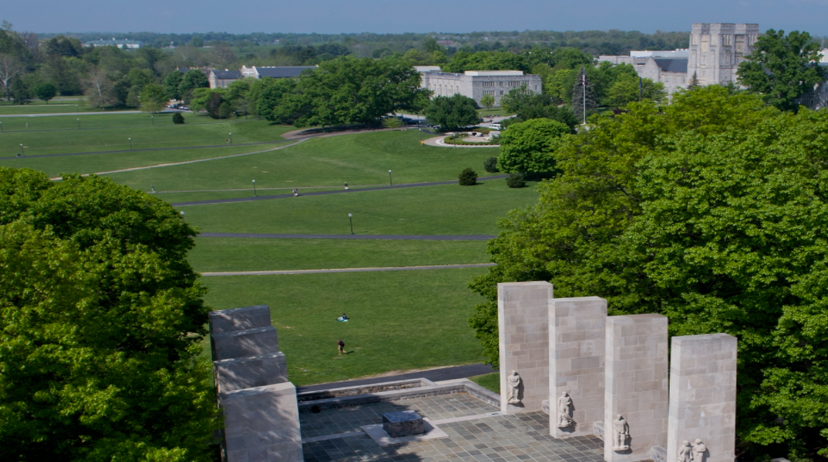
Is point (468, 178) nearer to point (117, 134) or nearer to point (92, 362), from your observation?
point (92, 362)

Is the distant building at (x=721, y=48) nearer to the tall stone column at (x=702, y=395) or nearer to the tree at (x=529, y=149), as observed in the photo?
the tree at (x=529, y=149)

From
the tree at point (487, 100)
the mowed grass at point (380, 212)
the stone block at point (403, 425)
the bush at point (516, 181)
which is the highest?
the tree at point (487, 100)

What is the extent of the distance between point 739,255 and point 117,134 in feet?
513

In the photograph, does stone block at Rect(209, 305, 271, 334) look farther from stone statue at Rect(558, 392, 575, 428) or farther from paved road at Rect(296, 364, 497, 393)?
paved road at Rect(296, 364, 497, 393)

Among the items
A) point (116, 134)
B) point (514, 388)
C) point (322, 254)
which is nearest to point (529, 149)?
point (322, 254)

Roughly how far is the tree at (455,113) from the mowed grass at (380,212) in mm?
41701

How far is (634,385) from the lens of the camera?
84.5ft

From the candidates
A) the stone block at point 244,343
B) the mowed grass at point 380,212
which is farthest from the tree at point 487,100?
the stone block at point 244,343

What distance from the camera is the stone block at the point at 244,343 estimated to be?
1073 inches

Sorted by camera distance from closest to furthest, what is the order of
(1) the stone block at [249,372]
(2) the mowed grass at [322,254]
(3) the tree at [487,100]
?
(1) the stone block at [249,372] < (2) the mowed grass at [322,254] < (3) the tree at [487,100]

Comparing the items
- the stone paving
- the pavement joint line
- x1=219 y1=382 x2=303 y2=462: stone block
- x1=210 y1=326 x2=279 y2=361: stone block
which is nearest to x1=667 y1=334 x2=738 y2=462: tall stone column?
the stone paving

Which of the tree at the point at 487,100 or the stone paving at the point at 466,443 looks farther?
the tree at the point at 487,100

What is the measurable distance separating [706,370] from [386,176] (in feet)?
315

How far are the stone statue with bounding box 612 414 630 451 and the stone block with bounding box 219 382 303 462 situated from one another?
1027 cm
